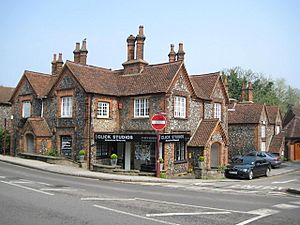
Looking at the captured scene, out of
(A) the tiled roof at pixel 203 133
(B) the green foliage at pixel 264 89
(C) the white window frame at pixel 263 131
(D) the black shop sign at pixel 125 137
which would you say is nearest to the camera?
(D) the black shop sign at pixel 125 137

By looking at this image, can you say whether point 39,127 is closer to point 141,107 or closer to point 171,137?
point 141,107

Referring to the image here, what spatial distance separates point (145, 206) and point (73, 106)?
60.6 ft

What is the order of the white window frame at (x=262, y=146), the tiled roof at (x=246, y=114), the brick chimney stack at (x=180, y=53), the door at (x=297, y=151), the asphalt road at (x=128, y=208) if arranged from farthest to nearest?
the door at (x=297, y=151) → the white window frame at (x=262, y=146) → the tiled roof at (x=246, y=114) → the brick chimney stack at (x=180, y=53) → the asphalt road at (x=128, y=208)

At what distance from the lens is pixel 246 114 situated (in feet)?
139

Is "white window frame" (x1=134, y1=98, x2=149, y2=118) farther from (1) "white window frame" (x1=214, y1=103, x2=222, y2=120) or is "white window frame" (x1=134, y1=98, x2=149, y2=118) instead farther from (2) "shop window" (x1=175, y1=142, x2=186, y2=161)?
(1) "white window frame" (x1=214, y1=103, x2=222, y2=120)

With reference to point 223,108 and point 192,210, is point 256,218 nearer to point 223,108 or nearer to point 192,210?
point 192,210

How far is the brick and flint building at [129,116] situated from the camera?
1074 inches

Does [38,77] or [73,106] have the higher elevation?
[38,77]

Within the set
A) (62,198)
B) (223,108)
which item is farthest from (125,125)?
(62,198)

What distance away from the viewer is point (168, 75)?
1102 inches

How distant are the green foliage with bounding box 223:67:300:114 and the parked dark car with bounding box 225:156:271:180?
3628 cm

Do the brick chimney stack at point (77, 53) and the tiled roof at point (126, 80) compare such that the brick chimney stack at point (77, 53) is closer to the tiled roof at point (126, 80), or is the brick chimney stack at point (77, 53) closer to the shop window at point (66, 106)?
the tiled roof at point (126, 80)

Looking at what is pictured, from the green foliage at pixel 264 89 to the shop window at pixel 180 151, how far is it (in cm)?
3667

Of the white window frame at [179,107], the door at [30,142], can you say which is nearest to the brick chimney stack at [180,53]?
the white window frame at [179,107]
